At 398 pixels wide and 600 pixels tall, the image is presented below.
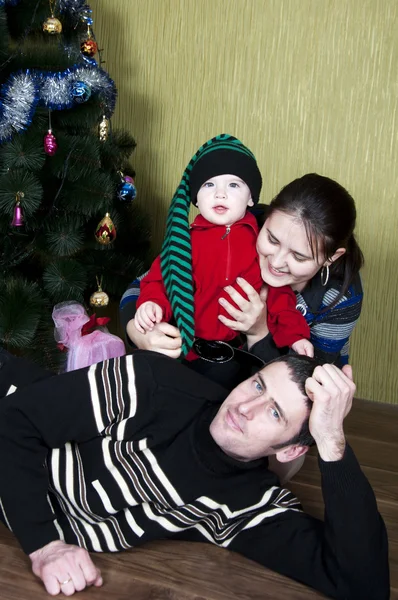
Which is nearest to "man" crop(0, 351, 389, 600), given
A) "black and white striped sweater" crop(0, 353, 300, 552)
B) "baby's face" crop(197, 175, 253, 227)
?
"black and white striped sweater" crop(0, 353, 300, 552)

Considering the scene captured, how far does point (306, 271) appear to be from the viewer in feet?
5.54

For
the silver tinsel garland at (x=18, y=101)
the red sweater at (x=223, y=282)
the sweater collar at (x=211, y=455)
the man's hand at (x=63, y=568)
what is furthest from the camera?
the silver tinsel garland at (x=18, y=101)

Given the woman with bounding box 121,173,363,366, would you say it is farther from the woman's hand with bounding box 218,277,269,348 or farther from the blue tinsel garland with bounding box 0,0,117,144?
the blue tinsel garland with bounding box 0,0,117,144

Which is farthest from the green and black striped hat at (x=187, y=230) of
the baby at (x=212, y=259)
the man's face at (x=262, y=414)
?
the man's face at (x=262, y=414)

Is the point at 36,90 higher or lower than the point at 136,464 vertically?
higher

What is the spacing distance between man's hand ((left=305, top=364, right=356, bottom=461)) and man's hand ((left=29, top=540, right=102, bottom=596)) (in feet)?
1.70

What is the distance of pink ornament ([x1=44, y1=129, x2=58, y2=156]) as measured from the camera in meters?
2.07

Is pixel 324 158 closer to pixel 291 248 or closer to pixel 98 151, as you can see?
pixel 98 151

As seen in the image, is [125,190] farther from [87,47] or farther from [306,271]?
[306,271]

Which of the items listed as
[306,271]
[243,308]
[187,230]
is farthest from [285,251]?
[187,230]

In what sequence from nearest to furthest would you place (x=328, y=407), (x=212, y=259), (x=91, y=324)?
1. (x=328, y=407)
2. (x=212, y=259)
3. (x=91, y=324)

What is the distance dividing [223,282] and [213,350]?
0.60ft

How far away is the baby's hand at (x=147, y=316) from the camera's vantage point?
1.71 m

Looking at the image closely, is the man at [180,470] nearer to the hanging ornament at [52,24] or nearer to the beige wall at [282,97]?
the hanging ornament at [52,24]
